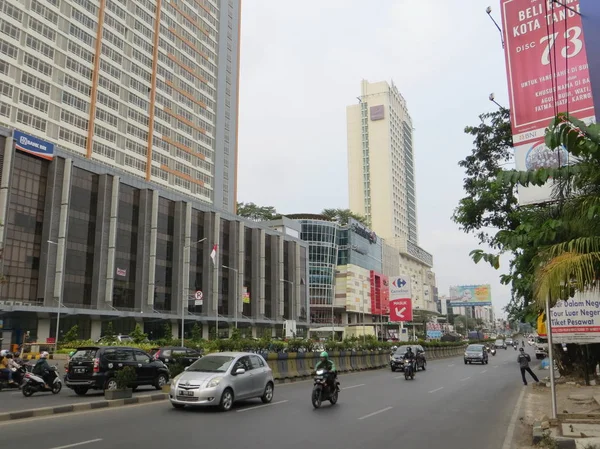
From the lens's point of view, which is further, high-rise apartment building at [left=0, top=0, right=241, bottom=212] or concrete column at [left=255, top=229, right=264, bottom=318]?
concrete column at [left=255, top=229, right=264, bottom=318]

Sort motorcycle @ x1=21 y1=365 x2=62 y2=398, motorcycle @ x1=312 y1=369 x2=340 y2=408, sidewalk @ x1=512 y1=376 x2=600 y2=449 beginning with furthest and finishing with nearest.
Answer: motorcycle @ x1=21 y1=365 x2=62 y2=398, motorcycle @ x1=312 y1=369 x2=340 y2=408, sidewalk @ x1=512 y1=376 x2=600 y2=449

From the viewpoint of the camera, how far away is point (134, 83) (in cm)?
7544

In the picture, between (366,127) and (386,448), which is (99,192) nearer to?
(386,448)

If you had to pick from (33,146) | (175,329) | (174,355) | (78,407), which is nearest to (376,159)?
(175,329)

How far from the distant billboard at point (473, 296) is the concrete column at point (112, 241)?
253 ft

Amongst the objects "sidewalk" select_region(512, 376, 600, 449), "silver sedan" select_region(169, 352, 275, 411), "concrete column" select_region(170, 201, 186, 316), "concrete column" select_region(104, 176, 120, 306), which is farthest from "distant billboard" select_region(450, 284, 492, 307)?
"silver sedan" select_region(169, 352, 275, 411)

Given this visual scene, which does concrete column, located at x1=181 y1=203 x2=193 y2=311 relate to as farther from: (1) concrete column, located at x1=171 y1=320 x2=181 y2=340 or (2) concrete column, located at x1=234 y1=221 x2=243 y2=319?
(2) concrete column, located at x1=234 y1=221 x2=243 y2=319

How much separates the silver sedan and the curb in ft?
6.45

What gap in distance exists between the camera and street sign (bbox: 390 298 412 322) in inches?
1606

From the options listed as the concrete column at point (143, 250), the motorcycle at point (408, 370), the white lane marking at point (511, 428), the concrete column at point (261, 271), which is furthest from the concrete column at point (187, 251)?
the white lane marking at point (511, 428)

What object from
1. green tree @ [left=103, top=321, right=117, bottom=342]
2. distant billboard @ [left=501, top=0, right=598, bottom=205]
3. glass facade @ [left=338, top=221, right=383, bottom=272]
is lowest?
green tree @ [left=103, top=321, right=117, bottom=342]

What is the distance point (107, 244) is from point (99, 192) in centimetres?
626

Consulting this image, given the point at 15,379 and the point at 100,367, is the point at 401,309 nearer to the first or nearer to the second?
the point at 100,367

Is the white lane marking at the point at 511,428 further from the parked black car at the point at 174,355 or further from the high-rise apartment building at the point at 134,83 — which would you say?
the high-rise apartment building at the point at 134,83
